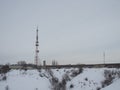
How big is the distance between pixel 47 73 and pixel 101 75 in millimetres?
10836

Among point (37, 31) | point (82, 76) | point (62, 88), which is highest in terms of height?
point (37, 31)

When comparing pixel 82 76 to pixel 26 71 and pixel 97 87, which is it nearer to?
pixel 97 87

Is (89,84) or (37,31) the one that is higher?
(37,31)

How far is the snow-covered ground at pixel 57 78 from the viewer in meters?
24.5

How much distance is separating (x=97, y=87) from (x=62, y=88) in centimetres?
587

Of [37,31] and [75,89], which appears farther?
[37,31]

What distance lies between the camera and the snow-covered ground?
963 inches

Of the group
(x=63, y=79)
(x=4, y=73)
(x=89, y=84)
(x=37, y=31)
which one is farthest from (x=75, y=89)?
(x=37, y=31)

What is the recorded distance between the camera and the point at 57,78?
94.8 ft

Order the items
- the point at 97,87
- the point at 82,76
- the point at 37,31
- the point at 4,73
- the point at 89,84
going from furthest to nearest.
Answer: the point at 37,31 < the point at 4,73 < the point at 82,76 < the point at 89,84 < the point at 97,87

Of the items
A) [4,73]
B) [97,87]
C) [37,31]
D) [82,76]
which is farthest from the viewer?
[37,31]

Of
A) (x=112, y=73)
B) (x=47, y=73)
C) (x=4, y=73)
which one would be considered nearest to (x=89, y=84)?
(x=112, y=73)

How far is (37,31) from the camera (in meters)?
47.9

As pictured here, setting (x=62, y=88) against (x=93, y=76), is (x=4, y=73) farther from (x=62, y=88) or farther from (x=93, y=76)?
(x=93, y=76)
